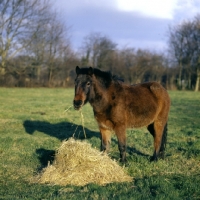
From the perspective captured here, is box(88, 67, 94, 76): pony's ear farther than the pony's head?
Yes

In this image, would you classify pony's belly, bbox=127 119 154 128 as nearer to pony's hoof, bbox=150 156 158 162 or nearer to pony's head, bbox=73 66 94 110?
pony's hoof, bbox=150 156 158 162

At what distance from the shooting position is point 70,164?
5688 mm

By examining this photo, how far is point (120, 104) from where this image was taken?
6730 mm

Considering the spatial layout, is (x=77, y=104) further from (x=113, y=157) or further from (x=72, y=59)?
(x=72, y=59)

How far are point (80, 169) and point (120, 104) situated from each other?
1878 mm

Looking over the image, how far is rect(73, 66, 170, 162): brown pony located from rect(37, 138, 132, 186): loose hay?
0.90m

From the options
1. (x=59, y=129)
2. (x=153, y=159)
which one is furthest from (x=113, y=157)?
(x=59, y=129)

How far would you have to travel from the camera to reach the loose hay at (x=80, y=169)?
17.5 feet

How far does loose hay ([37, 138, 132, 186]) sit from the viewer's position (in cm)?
534

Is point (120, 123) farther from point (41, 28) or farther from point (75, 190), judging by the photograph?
point (41, 28)

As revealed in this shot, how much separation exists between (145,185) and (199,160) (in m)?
2.54

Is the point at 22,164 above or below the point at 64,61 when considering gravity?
below

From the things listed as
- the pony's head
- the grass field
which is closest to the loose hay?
the grass field

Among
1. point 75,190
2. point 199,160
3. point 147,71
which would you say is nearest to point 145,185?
point 75,190
